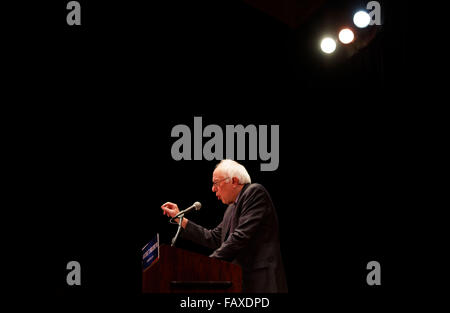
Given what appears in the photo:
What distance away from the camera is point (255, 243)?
2781 mm

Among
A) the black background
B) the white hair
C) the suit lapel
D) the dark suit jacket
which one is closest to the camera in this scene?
the dark suit jacket

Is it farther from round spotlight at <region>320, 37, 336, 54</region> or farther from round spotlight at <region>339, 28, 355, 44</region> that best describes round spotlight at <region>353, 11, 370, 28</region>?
round spotlight at <region>320, 37, 336, 54</region>

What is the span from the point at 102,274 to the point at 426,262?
2.19 m

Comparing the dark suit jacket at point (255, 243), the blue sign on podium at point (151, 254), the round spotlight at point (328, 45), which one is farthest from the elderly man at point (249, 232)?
the round spotlight at point (328, 45)

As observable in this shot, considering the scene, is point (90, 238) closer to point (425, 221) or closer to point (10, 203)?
point (10, 203)

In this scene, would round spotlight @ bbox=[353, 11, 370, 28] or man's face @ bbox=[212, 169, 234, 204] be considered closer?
man's face @ bbox=[212, 169, 234, 204]

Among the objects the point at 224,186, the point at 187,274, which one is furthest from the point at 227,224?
the point at 187,274

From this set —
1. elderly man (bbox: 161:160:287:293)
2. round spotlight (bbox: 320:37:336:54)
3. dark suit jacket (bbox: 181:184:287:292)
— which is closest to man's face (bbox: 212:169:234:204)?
elderly man (bbox: 161:160:287:293)

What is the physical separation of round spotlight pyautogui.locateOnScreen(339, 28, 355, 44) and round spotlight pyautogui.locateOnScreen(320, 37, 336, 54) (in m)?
0.10

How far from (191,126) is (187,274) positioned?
1.64 m

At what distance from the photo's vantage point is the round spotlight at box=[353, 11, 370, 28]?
3.46 metres

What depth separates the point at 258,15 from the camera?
4.11m

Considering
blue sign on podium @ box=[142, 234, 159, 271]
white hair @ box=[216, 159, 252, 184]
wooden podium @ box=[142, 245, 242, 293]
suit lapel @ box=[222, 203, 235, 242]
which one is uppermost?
white hair @ box=[216, 159, 252, 184]

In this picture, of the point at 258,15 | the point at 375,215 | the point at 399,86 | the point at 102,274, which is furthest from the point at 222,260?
the point at 258,15
